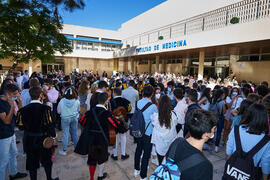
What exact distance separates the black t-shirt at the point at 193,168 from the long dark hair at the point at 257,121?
1.02 metres

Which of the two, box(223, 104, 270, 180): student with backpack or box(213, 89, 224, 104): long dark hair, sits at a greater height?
box(213, 89, 224, 104): long dark hair

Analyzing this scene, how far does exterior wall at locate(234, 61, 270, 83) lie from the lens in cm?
1147

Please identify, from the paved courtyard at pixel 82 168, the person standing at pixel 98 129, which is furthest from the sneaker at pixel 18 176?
the person standing at pixel 98 129

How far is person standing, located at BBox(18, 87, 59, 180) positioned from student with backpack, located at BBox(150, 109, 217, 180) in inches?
78.4

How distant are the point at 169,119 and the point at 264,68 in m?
13.6

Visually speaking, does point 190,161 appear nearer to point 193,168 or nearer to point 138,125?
point 193,168

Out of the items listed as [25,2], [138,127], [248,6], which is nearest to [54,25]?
Answer: [25,2]

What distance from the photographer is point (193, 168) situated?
1084 millimetres

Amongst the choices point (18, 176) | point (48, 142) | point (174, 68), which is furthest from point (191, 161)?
point (174, 68)

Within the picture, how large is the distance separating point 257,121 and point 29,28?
807 centimetres

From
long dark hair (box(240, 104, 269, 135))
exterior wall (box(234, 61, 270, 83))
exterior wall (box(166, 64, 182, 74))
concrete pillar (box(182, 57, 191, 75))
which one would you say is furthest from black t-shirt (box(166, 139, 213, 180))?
exterior wall (box(166, 64, 182, 74))

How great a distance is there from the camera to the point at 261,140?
5.55ft

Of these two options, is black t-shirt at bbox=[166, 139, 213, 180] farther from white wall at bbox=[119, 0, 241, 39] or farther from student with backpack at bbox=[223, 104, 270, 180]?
white wall at bbox=[119, 0, 241, 39]

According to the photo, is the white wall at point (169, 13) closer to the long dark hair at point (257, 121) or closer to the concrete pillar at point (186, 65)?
the concrete pillar at point (186, 65)
